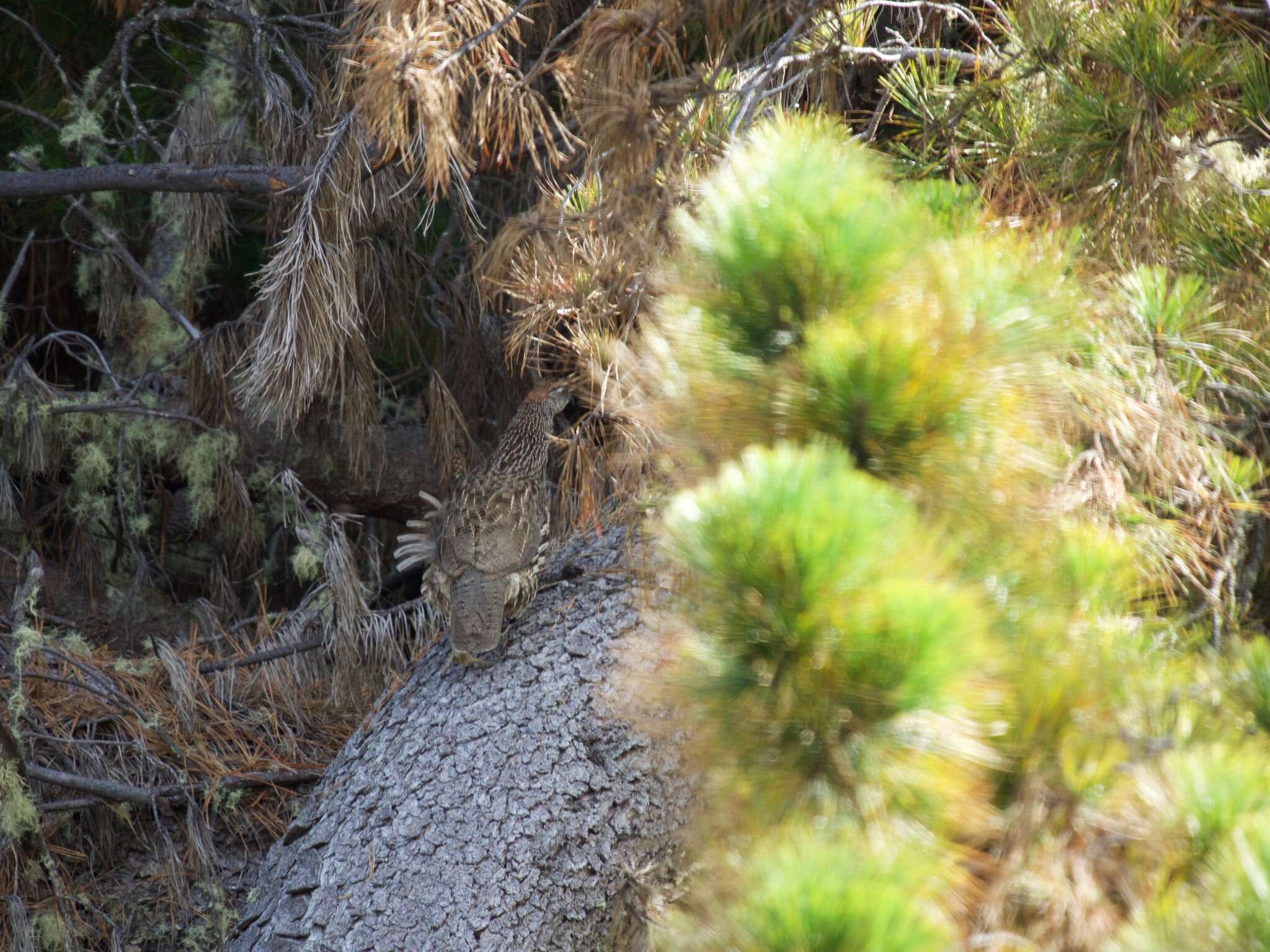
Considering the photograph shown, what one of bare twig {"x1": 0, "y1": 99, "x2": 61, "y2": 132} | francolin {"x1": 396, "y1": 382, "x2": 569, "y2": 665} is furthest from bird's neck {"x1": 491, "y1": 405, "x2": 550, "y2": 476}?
bare twig {"x1": 0, "y1": 99, "x2": 61, "y2": 132}

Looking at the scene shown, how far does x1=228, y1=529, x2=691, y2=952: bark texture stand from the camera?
8.77 feet

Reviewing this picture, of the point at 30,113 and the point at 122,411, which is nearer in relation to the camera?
the point at 122,411

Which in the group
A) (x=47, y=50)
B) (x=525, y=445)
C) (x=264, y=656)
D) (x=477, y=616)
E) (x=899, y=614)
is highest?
(x=899, y=614)

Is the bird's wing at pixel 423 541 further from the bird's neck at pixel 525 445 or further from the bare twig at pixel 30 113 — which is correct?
A: the bare twig at pixel 30 113

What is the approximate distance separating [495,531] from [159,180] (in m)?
1.71

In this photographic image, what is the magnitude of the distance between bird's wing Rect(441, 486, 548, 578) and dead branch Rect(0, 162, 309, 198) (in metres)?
1.17

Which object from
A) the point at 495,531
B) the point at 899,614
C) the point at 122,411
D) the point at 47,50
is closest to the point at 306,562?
the point at 495,531

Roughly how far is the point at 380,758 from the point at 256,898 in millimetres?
467

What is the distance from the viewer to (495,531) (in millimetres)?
3672

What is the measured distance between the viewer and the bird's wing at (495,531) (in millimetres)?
3557

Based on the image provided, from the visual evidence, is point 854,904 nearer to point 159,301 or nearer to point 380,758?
point 380,758

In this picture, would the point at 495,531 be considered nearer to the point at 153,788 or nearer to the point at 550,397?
the point at 550,397

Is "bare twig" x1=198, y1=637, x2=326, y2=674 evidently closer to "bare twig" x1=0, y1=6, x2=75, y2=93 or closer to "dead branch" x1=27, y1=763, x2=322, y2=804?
"dead branch" x1=27, y1=763, x2=322, y2=804

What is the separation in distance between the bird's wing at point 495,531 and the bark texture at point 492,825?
0.36 meters
